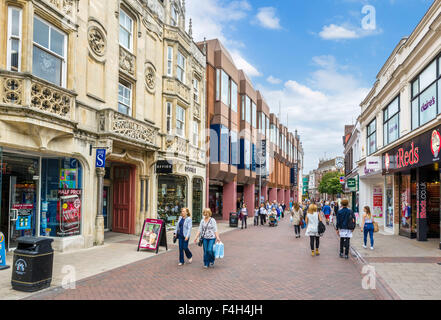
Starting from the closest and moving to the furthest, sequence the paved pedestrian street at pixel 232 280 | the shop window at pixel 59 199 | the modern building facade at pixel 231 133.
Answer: the paved pedestrian street at pixel 232 280 < the shop window at pixel 59 199 < the modern building facade at pixel 231 133

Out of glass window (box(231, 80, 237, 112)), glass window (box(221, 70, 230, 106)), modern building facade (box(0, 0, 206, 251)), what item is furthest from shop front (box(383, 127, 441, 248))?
glass window (box(231, 80, 237, 112))

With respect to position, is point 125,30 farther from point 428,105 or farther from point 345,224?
point 428,105

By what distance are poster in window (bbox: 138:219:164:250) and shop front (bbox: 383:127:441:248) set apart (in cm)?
998

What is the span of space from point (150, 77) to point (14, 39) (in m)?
7.90

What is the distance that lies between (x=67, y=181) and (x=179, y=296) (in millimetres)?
7324

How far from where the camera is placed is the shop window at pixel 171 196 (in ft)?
60.9

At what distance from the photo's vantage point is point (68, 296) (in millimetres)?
6652

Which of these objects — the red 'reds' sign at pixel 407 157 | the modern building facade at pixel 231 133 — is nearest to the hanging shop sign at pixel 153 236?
the red 'reds' sign at pixel 407 157

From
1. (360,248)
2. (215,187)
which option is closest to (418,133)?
(360,248)

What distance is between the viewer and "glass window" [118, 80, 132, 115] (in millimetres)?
15171

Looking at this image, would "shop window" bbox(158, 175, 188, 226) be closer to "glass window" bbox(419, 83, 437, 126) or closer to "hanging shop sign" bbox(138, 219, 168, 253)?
"hanging shop sign" bbox(138, 219, 168, 253)

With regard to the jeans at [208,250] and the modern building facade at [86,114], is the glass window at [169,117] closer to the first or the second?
the modern building facade at [86,114]

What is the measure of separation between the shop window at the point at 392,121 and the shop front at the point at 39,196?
14796 mm

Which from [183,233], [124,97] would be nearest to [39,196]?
[183,233]
